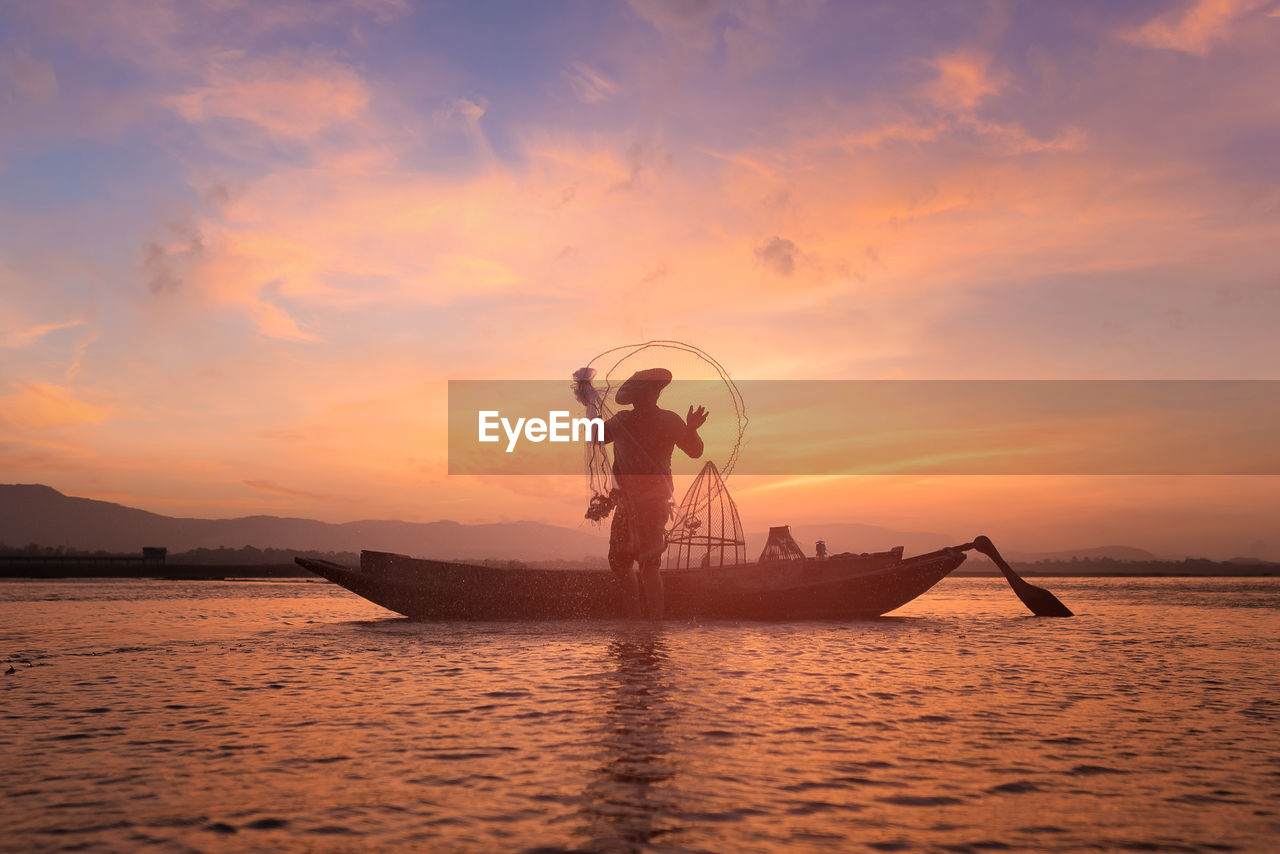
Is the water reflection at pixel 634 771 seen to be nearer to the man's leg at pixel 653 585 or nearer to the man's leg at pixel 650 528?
the man's leg at pixel 650 528

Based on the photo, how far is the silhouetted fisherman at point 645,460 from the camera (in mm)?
21438

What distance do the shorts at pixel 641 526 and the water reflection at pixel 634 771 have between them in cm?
784

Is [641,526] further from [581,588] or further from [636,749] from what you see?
[636,749]

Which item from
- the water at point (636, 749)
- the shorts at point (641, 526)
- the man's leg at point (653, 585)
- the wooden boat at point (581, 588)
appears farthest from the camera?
the wooden boat at point (581, 588)

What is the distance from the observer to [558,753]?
8.17 metres

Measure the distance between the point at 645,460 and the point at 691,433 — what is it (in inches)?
54.7

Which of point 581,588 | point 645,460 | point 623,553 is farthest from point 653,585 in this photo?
point 645,460

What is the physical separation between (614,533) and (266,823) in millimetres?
16199

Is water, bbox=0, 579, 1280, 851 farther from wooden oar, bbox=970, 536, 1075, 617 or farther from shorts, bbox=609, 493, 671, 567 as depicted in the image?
wooden oar, bbox=970, 536, 1075, 617

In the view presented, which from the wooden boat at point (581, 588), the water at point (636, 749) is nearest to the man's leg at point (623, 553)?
the wooden boat at point (581, 588)

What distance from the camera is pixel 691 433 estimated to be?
2181 cm

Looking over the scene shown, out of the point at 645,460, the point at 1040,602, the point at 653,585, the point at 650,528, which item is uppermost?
the point at 645,460

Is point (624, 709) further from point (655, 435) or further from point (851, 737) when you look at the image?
point (655, 435)

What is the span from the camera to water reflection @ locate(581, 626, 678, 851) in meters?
5.71
